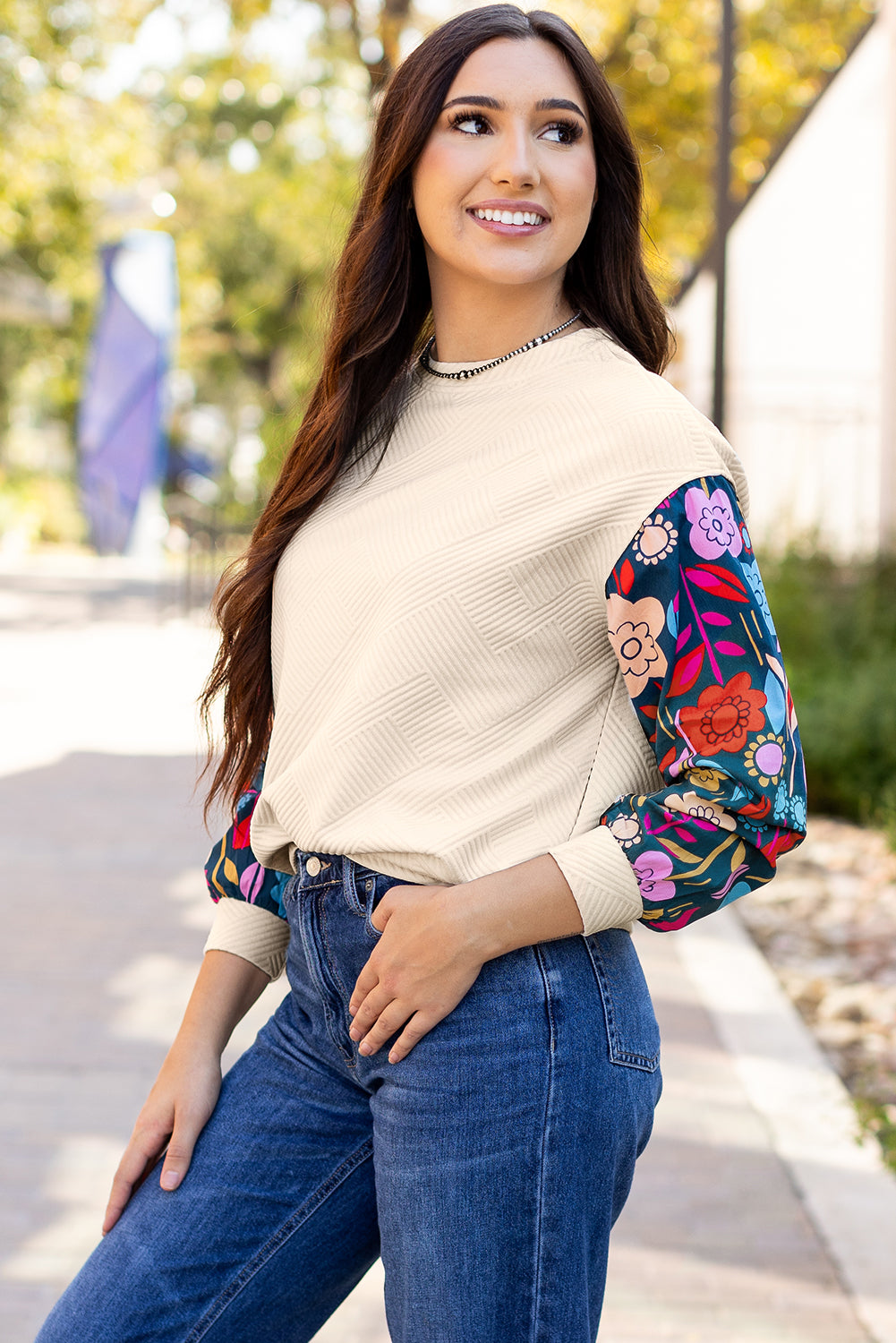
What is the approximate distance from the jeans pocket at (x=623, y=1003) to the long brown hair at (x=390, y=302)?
60cm

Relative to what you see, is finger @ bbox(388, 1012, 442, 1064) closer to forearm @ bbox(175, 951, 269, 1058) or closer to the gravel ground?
forearm @ bbox(175, 951, 269, 1058)

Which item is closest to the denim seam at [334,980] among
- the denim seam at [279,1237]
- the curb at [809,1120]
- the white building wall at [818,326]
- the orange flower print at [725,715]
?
the denim seam at [279,1237]

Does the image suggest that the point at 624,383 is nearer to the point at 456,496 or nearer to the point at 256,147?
the point at 456,496

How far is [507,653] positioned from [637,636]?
0.14 m

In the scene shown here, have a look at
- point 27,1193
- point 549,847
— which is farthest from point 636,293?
point 27,1193

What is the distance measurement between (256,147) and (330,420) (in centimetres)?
2989

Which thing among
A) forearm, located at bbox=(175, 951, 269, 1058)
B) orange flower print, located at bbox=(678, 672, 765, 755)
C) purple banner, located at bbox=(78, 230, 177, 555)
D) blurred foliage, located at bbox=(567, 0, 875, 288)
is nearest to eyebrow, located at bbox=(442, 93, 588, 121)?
orange flower print, located at bbox=(678, 672, 765, 755)

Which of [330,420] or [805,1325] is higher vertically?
[330,420]

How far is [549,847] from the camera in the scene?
4.83 ft

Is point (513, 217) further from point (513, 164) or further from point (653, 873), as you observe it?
point (653, 873)

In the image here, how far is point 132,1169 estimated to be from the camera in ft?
5.53

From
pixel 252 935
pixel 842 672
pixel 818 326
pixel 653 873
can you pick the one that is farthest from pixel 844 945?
pixel 818 326

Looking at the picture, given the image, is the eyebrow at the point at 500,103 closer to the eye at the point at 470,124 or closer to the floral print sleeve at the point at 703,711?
the eye at the point at 470,124

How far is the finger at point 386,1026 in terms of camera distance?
1.45 metres
